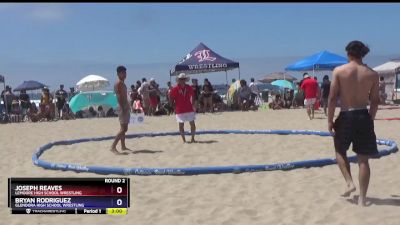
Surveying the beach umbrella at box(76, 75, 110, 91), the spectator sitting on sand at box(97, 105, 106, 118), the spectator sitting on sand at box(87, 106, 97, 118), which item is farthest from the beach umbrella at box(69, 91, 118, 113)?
the beach umbrella at box(76, 75, 110, 91)

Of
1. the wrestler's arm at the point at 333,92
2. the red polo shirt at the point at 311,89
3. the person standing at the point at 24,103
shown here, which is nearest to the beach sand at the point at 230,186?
the wrestler's arm at the point at 333,92

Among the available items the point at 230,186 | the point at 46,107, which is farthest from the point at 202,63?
the point at 230,186

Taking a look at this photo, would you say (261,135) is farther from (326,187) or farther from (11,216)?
(11,216)

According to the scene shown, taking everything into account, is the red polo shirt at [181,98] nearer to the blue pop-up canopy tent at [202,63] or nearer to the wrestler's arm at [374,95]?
the wrestler's arm at [374,95]

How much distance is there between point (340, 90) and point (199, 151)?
440 cm

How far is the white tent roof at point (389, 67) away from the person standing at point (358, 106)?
25939 millimetres

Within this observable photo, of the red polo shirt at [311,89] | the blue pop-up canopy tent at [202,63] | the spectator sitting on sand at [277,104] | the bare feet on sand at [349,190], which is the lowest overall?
the bare feet on sand at [349,190]

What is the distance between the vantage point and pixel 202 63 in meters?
22.8

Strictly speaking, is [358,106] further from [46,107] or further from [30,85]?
[30,85]

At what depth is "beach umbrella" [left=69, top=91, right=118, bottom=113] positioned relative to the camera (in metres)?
22.8

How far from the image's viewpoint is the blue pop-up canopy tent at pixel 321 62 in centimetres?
2256

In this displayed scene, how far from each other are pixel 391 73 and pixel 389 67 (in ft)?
2.37
